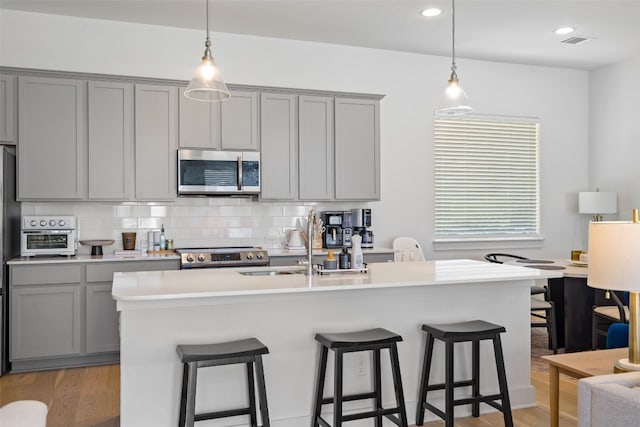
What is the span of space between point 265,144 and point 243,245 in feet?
3.31

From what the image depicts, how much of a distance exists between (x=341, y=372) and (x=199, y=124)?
9.55 feet

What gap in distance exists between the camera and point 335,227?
5426 millimetres

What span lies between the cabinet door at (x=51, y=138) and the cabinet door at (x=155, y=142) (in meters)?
0.44

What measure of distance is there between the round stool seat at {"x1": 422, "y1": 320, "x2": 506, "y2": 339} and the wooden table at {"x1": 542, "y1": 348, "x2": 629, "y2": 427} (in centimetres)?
46

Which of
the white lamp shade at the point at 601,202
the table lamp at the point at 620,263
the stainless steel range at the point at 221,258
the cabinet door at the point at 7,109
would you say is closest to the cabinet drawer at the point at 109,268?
the stainless steel range at the point at 221,258

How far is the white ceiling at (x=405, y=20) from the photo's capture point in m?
4.54

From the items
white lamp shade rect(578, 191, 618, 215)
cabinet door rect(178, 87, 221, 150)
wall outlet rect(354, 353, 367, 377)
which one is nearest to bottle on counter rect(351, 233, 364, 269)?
wall outlet rect(354, 353, 367, 377)

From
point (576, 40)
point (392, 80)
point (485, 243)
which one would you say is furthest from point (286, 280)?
point (576, 40)

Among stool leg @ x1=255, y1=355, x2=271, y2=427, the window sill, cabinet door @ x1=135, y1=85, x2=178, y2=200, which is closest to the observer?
stool leg @ x1=255, y1=355, x2=271, y2=427

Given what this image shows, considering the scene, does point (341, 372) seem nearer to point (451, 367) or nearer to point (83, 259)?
point (451, 367)

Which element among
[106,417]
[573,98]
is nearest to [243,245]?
[106,417]

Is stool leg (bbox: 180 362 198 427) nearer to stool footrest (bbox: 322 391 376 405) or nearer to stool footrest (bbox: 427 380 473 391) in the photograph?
stool footrest (bbox: 322 391 376 405)

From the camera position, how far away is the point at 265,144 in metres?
5.08

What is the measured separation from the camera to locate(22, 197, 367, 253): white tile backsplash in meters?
4.88
